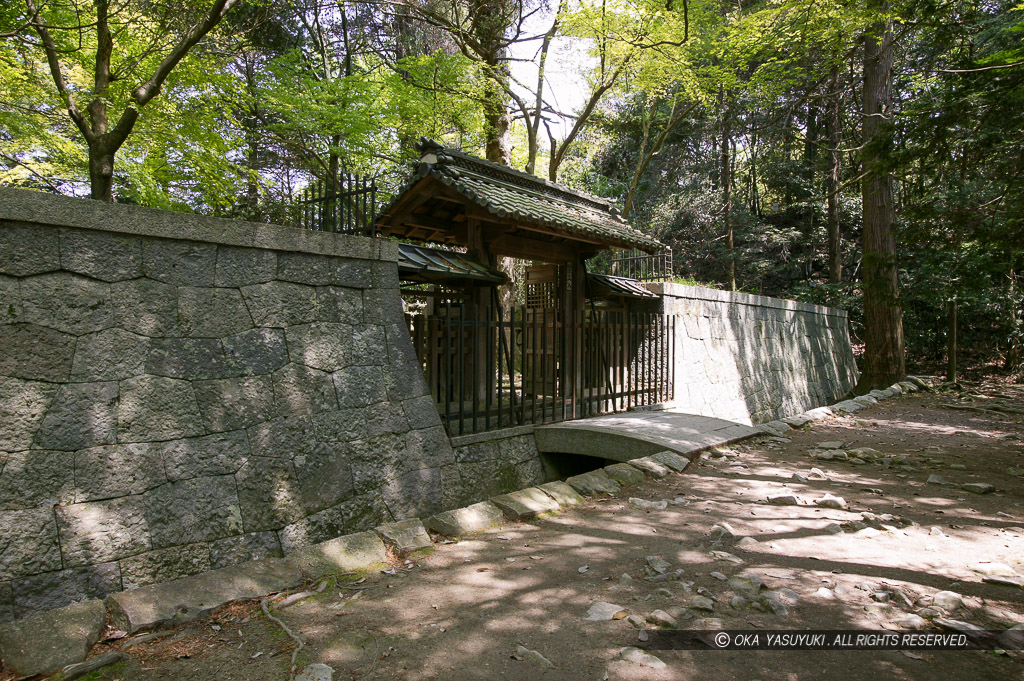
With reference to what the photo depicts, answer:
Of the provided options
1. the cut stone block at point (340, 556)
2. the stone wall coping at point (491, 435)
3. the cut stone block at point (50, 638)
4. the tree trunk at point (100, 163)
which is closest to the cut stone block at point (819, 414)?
the stone wall coping at point (491, 435)

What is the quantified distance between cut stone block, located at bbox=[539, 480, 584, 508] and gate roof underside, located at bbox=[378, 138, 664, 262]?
283 centimetres

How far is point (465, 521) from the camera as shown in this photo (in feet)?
12.8

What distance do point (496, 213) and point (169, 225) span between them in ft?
9.88

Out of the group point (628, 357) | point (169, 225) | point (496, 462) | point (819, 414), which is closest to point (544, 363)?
point (496, 462)

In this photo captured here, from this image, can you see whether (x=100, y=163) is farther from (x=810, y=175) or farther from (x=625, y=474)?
(x=810, y=175)

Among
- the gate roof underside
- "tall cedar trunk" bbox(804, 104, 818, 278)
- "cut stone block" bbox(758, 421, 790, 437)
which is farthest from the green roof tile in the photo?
"tall cedar trunk" bbox(804, 104, 818, 278)

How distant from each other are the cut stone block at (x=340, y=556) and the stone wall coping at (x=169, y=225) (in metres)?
2.17

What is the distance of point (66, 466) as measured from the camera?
9.69ft

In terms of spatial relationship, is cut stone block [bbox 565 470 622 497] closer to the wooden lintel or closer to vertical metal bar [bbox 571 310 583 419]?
vertical metal bar [bbox 571 310 583 419]

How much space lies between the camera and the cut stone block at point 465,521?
12.5 ft

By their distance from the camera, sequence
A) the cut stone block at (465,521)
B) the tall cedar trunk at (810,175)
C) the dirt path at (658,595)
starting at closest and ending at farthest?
1. the dirt path at (658,595)
2. the cut stone block at (465,521)
3. the tall cedar trunk at (810,175)

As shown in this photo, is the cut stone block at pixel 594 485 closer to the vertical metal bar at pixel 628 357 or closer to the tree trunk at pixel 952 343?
the vertical metal bar at pixel 628 357

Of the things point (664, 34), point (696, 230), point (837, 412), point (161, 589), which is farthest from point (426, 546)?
point (696, 230)

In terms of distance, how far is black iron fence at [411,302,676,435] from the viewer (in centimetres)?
541
